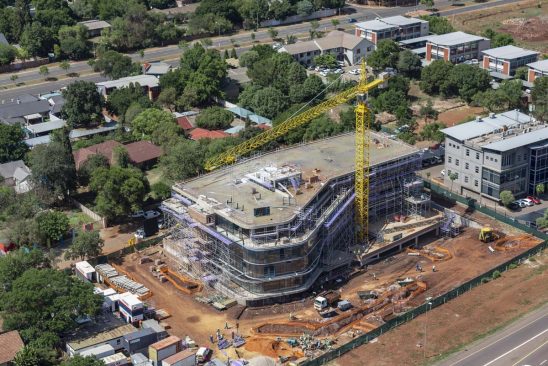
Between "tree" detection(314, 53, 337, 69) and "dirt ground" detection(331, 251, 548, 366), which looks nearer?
"dirt ground" detection(331, 251, 548, 366)

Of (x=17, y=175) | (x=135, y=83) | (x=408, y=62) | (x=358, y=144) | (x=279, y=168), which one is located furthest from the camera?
(x=408, y=62)

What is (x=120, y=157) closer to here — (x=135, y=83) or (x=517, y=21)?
(x=135, y=83)

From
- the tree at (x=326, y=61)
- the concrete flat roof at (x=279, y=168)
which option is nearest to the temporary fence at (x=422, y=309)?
the concrete flat roof at (x=279, y=168)

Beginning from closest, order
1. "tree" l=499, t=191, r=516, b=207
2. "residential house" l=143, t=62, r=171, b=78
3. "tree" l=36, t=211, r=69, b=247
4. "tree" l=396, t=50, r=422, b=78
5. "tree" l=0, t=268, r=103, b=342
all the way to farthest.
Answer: "tree" l=0, t=268, r=103, b=342
"tree" l=36, t=211, r=69, b=247
"tree" l=499, t=191, r=516, b=207
"tree" l=396, t=50, r=422, b=78
"residential house" l=143, t=62, r=171, b=78

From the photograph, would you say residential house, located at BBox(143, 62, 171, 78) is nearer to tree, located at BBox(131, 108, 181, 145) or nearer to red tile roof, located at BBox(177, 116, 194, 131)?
red tile roof, located at BBox(177, 116, 194, 131)

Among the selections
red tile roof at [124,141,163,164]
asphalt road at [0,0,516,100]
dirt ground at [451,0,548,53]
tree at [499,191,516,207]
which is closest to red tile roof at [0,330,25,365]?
red tile roof at [124,141,163,164]

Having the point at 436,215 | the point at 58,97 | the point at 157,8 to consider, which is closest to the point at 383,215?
the point at 436,215

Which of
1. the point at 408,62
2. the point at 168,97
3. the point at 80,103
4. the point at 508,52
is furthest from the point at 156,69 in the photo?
the point at 508,52

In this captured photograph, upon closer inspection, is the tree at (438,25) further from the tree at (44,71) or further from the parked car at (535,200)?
the tree at (44,71)
